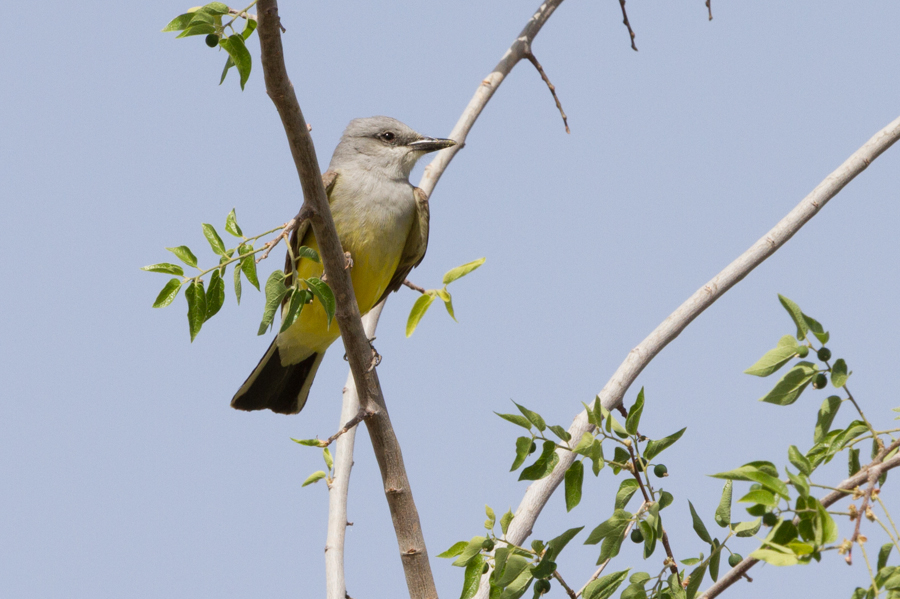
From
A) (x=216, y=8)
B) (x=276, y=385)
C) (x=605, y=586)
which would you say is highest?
(x=216, y=8)

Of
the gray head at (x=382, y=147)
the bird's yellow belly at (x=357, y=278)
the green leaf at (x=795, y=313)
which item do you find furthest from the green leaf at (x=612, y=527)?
the gray head at (x=382, y=147)

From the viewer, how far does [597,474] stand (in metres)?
2.76

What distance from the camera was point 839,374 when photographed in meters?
2.44

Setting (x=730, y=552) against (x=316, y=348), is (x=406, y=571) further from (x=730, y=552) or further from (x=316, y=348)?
(x=316, y=348)

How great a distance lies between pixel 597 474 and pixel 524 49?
3.81m

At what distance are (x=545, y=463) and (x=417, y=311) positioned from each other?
59.3 inches

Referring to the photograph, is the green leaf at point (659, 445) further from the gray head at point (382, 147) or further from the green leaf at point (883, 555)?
the gray head at point (382, 147)

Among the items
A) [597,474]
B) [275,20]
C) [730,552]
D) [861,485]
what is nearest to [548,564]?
[597,474]

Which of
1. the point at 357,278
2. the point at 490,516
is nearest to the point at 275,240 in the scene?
the point at 490,516

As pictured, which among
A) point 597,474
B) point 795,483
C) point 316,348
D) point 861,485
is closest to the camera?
point 795,483

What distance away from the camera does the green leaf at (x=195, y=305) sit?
9.59 ft

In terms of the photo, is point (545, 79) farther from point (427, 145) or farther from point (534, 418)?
point (534, 418)

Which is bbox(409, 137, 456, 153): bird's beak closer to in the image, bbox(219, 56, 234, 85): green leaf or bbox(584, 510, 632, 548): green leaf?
bbox(219, 56, 234, 85): green leaf

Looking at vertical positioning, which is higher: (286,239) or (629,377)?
(286,239)
